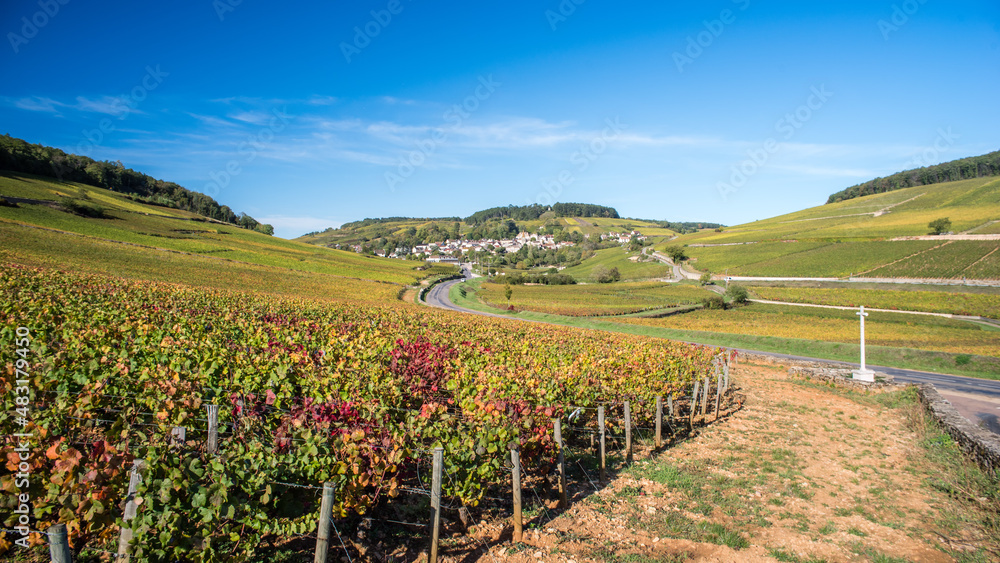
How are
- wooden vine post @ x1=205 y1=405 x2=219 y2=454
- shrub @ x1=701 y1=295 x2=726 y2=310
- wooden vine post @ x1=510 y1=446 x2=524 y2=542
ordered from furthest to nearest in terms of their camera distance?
shrub @ x1=701 y1=295 x2=726 y2=310 < wooden vine post @ x1=510 y1=446 x2=524 y2=542 < wooden vine post @ x1=205 y1=405 x2=219 y2=454

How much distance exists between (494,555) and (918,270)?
261 ft

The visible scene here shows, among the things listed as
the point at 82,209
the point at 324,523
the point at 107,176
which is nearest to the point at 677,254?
the point at 324,523

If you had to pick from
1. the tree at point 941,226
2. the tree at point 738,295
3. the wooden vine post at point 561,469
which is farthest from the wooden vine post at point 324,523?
the tree at point 941,226

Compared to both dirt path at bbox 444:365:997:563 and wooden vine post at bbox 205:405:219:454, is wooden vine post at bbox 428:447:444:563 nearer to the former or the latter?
dirt path at bbox 444:365:997:563

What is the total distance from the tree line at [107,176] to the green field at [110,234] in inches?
264

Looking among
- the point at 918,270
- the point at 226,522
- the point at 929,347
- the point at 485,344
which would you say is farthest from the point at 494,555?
the point at 918,270

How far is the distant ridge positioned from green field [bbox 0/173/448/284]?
159 metres

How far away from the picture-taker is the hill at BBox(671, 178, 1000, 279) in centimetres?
6269

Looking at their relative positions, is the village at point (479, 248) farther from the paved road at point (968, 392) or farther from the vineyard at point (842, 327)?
the paved road at point (968, 392)

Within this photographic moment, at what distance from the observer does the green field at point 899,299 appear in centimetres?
4462

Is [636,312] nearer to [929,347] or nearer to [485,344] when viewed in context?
[929,347]

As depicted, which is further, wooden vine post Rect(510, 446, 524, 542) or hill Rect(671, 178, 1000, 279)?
hill Rect(671, 178, 1000, 279)


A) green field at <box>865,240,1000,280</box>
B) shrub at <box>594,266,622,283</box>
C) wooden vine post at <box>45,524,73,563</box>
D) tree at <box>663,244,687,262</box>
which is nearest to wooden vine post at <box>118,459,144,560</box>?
wooden vine post at <box>45,524,73,563</box>

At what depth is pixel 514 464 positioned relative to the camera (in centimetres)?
615
